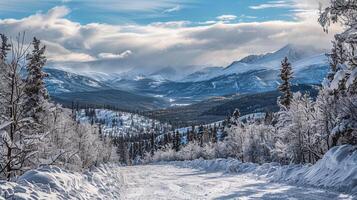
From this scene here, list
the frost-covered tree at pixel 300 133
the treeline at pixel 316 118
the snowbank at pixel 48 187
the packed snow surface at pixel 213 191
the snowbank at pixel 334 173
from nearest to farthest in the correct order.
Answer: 1. the snowbank at pixel 48 187
2. the packed snow surface at pixel 213 191
3. the treeline at pixel 316 118
4. the snowbank at pixel 334 173
5. the frost-covered tree at pixel 300 133

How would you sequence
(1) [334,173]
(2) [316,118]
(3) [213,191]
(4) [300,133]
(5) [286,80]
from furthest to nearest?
(5) [286,80] < (4) [300,133] < (2) [316,118] < (3) [213,191] < (1) [334,173]

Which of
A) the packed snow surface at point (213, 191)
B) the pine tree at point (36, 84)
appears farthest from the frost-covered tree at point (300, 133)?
the pine tree at point (36, 84)

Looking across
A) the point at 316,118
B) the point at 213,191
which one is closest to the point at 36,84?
the point at 213,191

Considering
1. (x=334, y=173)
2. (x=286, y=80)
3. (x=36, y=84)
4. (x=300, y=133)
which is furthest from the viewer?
(x=286, y=80)

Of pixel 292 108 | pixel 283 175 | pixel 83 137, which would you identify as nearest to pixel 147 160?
pixel 83 137

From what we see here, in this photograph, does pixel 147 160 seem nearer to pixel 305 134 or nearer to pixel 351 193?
pixel 305 134

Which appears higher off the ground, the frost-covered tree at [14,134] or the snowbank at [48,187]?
the frost-covered tree at [14,134]

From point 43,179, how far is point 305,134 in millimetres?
40756

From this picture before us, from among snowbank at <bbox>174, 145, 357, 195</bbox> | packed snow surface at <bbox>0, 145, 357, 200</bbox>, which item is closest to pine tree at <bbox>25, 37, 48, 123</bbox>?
packed snow surface at <bbox>0, 145, 357, 200</bbox>

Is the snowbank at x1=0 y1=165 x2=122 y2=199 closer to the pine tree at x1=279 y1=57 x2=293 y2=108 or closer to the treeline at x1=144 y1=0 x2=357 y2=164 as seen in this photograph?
the treeline at x1=144 y1=0 x2=357 y2=164

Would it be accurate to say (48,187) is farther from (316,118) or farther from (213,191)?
(316,118)

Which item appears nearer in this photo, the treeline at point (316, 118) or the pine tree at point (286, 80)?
the treeline at point (316, 118)

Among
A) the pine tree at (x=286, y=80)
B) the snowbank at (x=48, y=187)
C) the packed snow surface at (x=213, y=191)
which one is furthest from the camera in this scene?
the pine tree at (x=286, y=80)

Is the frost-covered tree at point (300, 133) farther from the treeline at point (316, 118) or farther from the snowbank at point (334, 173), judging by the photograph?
the snowbank at point (334, 173)
